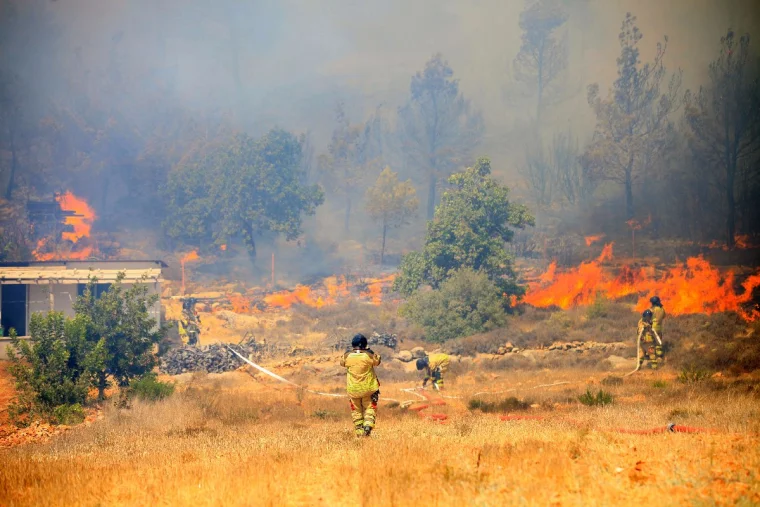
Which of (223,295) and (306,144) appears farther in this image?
(306,144)

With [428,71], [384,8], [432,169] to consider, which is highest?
[384,8]

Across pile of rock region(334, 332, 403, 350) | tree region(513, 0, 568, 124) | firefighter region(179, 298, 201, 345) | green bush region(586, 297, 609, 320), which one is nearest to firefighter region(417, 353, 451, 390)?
pile of rock region(334, 332, 403, 350)

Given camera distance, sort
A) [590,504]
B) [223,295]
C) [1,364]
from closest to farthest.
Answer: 1. [590,504]
2. [1,364]
3. [223,295]

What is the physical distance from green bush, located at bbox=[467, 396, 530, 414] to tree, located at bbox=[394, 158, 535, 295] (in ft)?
65.6

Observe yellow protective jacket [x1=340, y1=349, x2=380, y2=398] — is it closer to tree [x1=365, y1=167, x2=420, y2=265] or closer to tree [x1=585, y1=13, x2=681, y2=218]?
tree [x1=365, y1=167, x2=420, y2=265]

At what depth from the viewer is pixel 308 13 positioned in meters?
98.0

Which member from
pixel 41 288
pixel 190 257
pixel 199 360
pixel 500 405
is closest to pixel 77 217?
pixel 190 257

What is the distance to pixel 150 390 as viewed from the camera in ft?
68.3

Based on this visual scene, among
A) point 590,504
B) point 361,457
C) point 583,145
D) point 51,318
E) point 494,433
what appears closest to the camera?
point 590,504

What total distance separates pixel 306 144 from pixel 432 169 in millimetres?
16576

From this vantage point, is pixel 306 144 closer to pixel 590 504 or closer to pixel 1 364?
pixel 1 364

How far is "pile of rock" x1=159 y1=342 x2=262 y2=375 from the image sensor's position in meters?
28.8

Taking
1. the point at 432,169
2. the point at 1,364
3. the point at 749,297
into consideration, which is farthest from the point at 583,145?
the point at 1,364

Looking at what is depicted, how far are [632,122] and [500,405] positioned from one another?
49.9 meters
